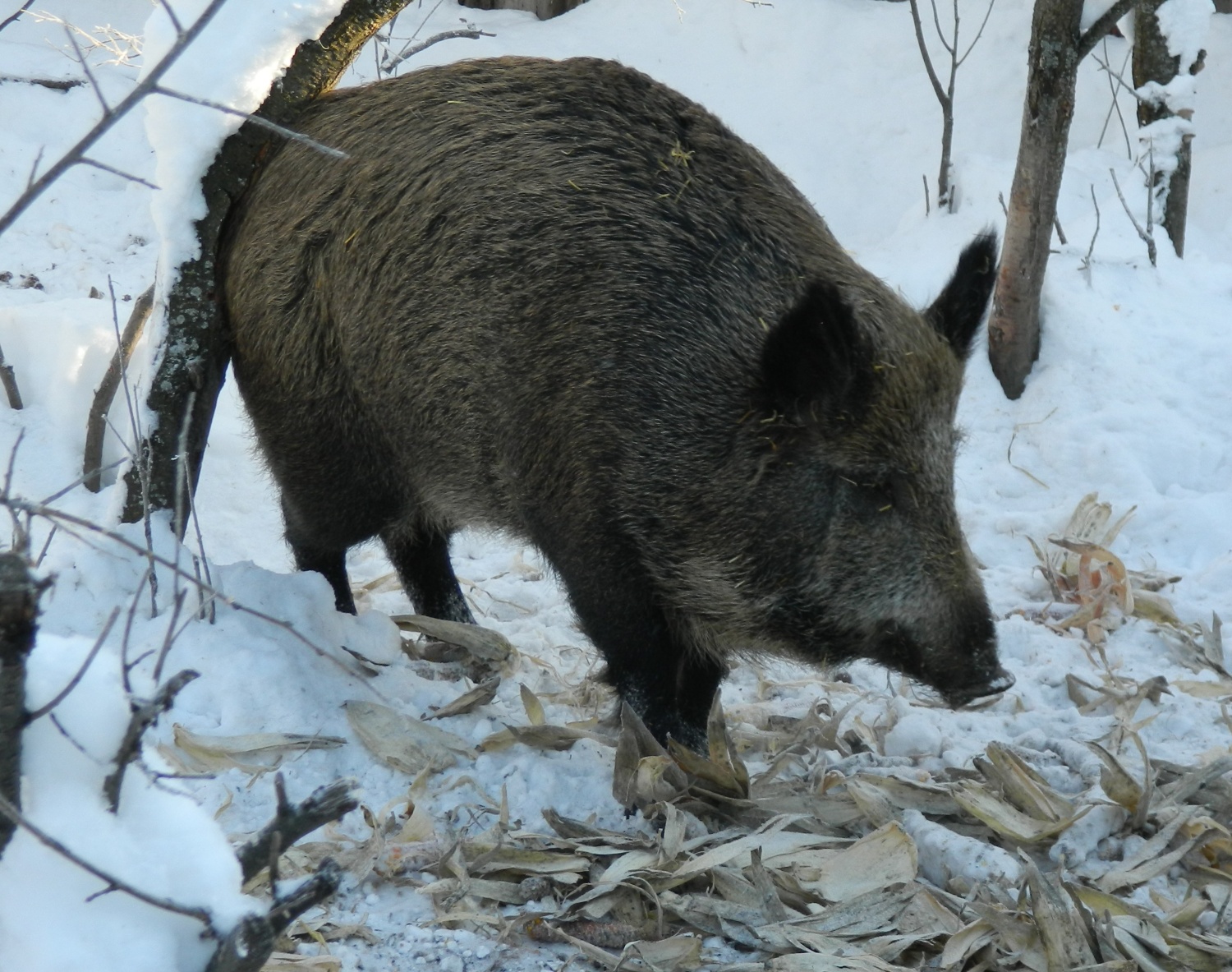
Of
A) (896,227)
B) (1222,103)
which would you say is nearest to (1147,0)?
(896,227)

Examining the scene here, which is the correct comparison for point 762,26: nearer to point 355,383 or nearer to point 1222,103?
point 1222,103

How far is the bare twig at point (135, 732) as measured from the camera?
4.37 ft

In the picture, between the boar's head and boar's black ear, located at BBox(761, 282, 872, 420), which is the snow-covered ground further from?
boar's black ear, located at BBox(761, 282, 872, 420)

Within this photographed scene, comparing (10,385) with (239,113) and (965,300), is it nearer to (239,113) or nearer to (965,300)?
(965,300)

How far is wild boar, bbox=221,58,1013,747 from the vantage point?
3.01 meters

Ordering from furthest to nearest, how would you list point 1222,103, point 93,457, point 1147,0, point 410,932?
point 1222,103, point 1147,0, point 93,457, point 410,932

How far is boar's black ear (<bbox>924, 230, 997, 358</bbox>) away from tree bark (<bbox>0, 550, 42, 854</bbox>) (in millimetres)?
2484

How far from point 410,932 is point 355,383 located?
1572mm

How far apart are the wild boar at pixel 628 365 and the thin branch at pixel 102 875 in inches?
72.5

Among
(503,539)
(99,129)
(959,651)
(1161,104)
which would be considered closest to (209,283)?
(503,539)

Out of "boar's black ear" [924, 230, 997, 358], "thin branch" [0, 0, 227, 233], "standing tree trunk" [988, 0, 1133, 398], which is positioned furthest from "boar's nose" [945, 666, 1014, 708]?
"standing tree trunk" [988, 0, 1133, 398]

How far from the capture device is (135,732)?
1.34m

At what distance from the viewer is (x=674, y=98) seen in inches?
135

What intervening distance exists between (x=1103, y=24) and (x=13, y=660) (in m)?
5.01
